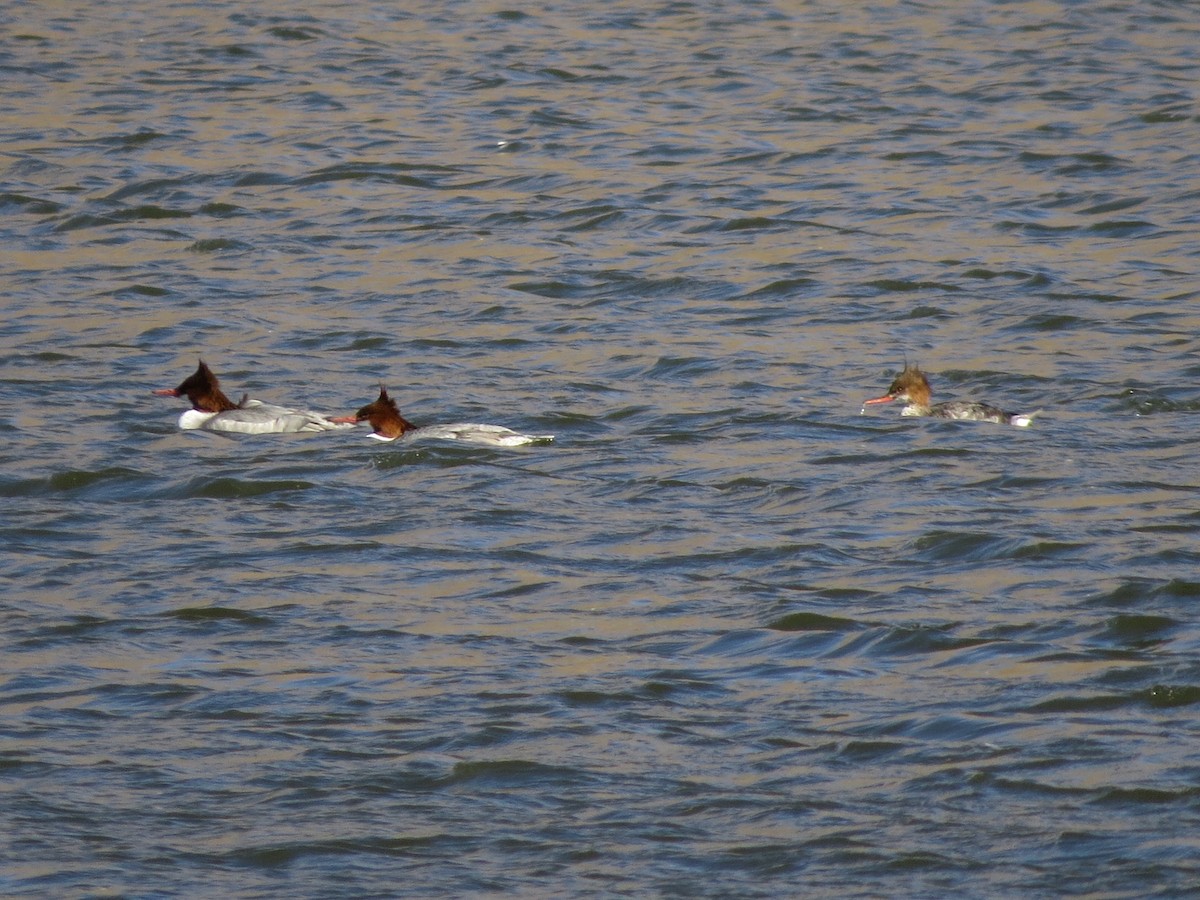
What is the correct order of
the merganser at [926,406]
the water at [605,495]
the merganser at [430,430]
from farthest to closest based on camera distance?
the merganser at [926,406]
the merganser at [430,430]
the water at [605,495]

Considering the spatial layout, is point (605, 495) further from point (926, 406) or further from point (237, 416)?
point (237, 416)

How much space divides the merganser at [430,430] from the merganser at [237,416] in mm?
237

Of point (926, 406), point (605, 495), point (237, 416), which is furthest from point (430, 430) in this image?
point (926, 406)

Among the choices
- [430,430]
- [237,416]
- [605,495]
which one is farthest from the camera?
[237,416]

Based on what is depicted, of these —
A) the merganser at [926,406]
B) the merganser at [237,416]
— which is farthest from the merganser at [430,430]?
the merganser at [926,406]

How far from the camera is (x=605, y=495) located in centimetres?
866

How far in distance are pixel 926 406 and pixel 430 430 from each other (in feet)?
7.90

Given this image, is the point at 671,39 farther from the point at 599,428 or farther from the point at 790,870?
the point at 790,870

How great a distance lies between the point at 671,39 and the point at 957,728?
15328mm

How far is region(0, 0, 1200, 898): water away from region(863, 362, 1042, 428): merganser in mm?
149

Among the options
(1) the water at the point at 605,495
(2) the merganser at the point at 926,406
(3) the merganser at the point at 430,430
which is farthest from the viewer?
(2) the merganser at the point at 926,406

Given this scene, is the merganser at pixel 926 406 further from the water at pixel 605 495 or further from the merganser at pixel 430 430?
the merganser at pixel 430 430

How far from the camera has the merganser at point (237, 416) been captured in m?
9.65

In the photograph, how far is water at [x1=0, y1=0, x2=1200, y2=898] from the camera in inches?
219
